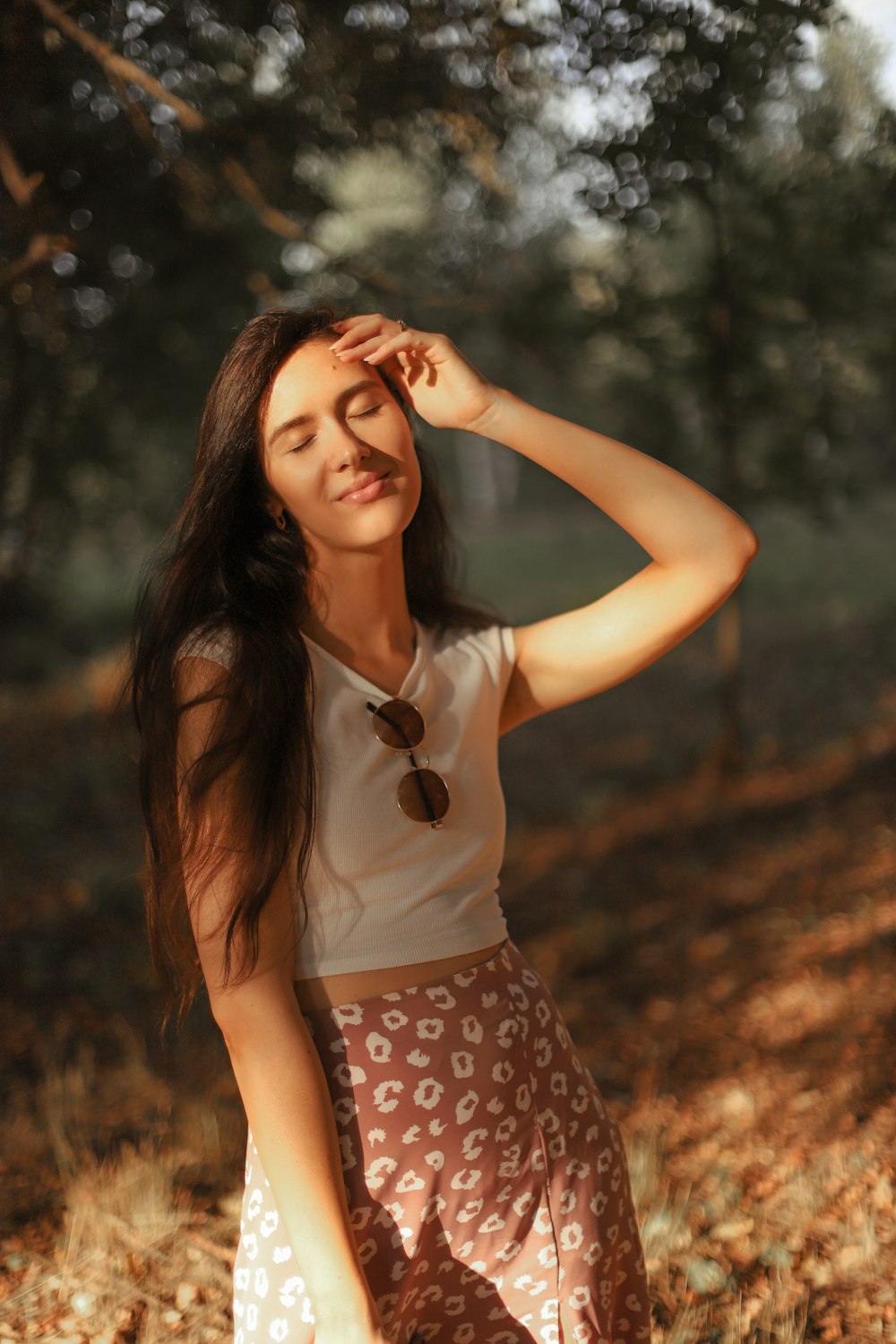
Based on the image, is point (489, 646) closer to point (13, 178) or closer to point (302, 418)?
point (302, 418)

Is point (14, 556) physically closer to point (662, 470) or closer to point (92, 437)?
point (92, 437)

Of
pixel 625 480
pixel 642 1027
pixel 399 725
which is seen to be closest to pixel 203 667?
pixel 399 725

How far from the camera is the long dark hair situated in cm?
134

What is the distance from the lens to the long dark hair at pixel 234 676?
1339mm

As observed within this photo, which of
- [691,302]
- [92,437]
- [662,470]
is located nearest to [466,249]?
[691,302]

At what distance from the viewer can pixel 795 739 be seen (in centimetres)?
807

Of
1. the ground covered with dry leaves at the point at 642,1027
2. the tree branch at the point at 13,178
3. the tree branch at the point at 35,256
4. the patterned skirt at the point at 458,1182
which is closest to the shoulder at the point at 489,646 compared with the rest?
the patterned skirt at the point at 458,1182

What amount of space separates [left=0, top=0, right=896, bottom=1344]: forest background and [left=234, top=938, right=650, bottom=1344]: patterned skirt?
0.65 m

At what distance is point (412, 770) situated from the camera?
4.88ft

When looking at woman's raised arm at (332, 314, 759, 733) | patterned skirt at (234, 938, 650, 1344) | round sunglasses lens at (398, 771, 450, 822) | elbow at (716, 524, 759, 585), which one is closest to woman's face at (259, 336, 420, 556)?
woman's raised arm at (332, 314, 759, 733)

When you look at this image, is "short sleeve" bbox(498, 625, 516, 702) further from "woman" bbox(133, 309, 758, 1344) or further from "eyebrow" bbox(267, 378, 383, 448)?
"eyebrow" bbox(267, 378, 383, 448)

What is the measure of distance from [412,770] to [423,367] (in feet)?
1.90

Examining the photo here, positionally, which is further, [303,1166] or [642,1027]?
[642,1027]

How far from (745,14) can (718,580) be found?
50.7 inches
